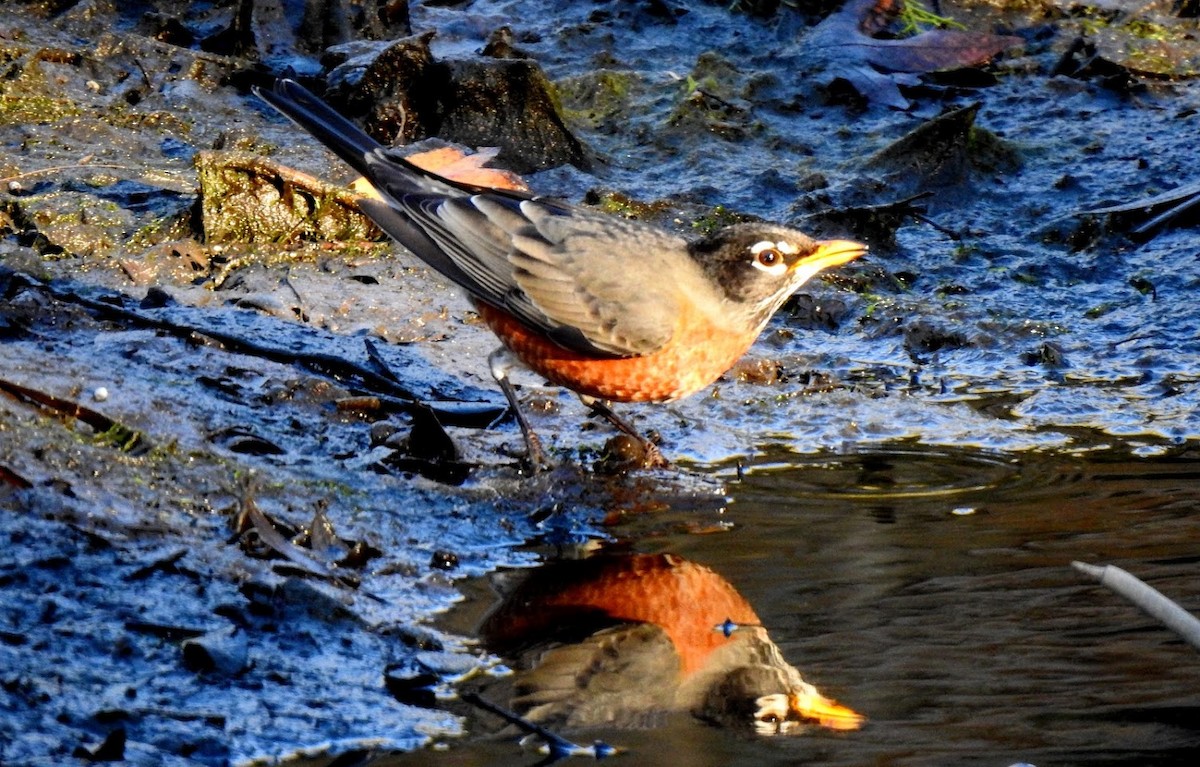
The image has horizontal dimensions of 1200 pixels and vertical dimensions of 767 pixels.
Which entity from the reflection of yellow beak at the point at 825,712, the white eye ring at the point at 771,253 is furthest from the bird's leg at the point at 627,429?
the reflection of yellow beak at the point at 825,712

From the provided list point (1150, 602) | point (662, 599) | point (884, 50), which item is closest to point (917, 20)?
point (884, 50)

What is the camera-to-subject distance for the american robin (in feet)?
18.7

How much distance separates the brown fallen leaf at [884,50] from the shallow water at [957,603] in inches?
178

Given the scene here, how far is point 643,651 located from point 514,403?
191 cm

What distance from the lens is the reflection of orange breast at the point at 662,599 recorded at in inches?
167

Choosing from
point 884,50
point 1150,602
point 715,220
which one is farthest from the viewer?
point 884,50

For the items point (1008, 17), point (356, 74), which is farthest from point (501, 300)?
point (1008, 17)

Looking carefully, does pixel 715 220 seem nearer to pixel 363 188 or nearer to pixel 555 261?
pixel 363 188

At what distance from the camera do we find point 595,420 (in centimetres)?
632

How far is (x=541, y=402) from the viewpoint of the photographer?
21.1 ft

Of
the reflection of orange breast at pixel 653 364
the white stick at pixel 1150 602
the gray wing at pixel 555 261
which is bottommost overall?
the reflection of orange breast at pixel 653 364

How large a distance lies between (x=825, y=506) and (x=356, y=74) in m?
4.60

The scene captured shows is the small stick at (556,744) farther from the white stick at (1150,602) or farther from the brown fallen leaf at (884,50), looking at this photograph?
the brown fallen leaf at (884,50)

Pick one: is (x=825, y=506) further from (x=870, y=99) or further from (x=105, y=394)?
(x=870, y=99)
